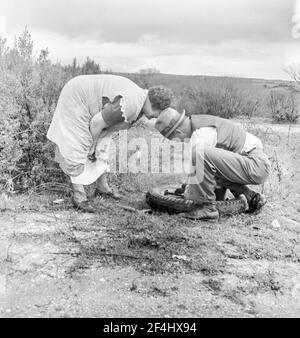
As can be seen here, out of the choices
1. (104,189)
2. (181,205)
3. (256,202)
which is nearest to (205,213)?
(181,205)

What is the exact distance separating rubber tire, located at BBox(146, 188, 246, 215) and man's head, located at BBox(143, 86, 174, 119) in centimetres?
98

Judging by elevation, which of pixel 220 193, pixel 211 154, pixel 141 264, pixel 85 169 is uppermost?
pixel 211 154

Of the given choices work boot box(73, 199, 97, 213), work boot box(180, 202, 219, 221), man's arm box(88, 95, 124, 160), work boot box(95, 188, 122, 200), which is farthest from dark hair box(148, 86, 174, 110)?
work boot box(95, 188, 122, 200)

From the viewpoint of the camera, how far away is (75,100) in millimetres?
5637

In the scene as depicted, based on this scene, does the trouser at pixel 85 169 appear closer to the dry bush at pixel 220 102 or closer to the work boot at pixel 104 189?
the work boot at pixel 104 189

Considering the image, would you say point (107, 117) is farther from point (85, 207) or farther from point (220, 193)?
point (220, 193)

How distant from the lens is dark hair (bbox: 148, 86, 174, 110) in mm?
5301

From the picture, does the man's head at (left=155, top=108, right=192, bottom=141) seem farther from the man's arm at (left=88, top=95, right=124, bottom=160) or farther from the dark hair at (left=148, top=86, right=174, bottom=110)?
the man's arm at (left=88, top=95, right=124, bottom=160)

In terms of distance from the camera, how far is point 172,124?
528 cm

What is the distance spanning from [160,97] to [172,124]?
0.99 ft
